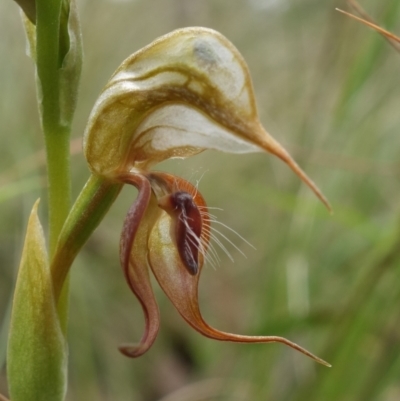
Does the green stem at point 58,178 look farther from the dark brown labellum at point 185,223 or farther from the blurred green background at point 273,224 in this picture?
the blurred green background at point 273,224

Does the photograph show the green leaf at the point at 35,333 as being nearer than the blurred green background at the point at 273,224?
Yes

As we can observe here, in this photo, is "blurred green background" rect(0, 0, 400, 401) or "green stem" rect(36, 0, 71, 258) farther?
"blurred green background" rect(0, 0, 400, 401)

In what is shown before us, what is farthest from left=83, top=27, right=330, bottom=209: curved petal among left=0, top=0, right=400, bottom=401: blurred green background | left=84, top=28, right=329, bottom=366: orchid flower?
left=0, top=0, right=400, bottom=401: blurred green background

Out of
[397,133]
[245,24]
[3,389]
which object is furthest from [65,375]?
[245,24]

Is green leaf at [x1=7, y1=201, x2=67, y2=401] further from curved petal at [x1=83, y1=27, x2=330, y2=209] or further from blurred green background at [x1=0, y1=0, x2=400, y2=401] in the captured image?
blurred green background at [x1=0, y1=0, x2=400, y2=401]

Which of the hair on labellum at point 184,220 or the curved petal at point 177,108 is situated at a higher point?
the curved petal at point 177,108

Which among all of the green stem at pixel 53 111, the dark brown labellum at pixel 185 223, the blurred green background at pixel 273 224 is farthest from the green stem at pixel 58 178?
the blurred green background at pixel 273 224
